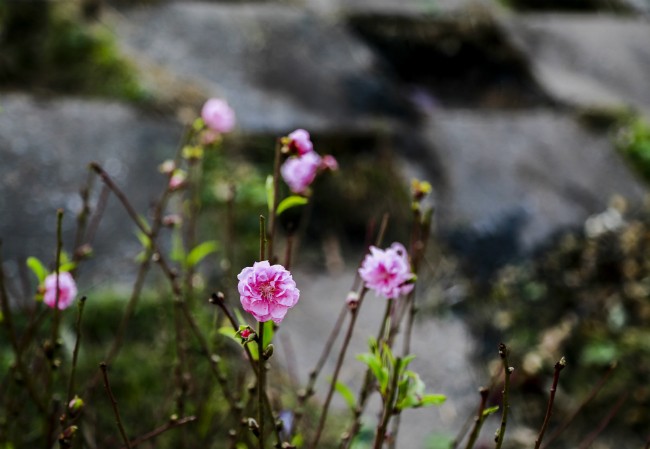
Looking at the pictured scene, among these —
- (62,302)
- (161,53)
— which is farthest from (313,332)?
(161,53)

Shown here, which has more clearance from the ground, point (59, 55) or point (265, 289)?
point (59, 55)

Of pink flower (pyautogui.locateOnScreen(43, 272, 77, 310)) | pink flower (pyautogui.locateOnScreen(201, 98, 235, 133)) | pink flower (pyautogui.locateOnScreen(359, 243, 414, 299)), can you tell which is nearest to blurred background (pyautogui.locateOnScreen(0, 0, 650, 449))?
pink flower (pyautogui.locateOnScreen(43, 272, 77, 310))

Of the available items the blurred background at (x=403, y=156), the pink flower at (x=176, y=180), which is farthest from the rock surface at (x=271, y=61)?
the pink flower at (x=176, y=180)

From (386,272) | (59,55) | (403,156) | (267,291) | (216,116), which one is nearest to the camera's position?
(267,291)

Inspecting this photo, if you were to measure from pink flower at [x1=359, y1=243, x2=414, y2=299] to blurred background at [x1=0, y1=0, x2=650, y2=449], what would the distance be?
0.75 metres

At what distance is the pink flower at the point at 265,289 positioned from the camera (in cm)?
77

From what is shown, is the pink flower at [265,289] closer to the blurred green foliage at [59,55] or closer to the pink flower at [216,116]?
the pink flower at [216,116]

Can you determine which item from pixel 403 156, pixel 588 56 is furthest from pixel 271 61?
pixel 588 56

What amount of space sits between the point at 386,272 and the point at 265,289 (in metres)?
0.26

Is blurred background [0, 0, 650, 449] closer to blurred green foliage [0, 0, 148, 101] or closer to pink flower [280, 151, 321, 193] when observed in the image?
blurred green foliage [0, 0, 148, 101]

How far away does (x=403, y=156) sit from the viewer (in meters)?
2.42

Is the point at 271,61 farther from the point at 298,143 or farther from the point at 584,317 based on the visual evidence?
the point at 298,143

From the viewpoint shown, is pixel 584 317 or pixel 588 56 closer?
pixel 584 317

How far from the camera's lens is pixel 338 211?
230 centimetres
